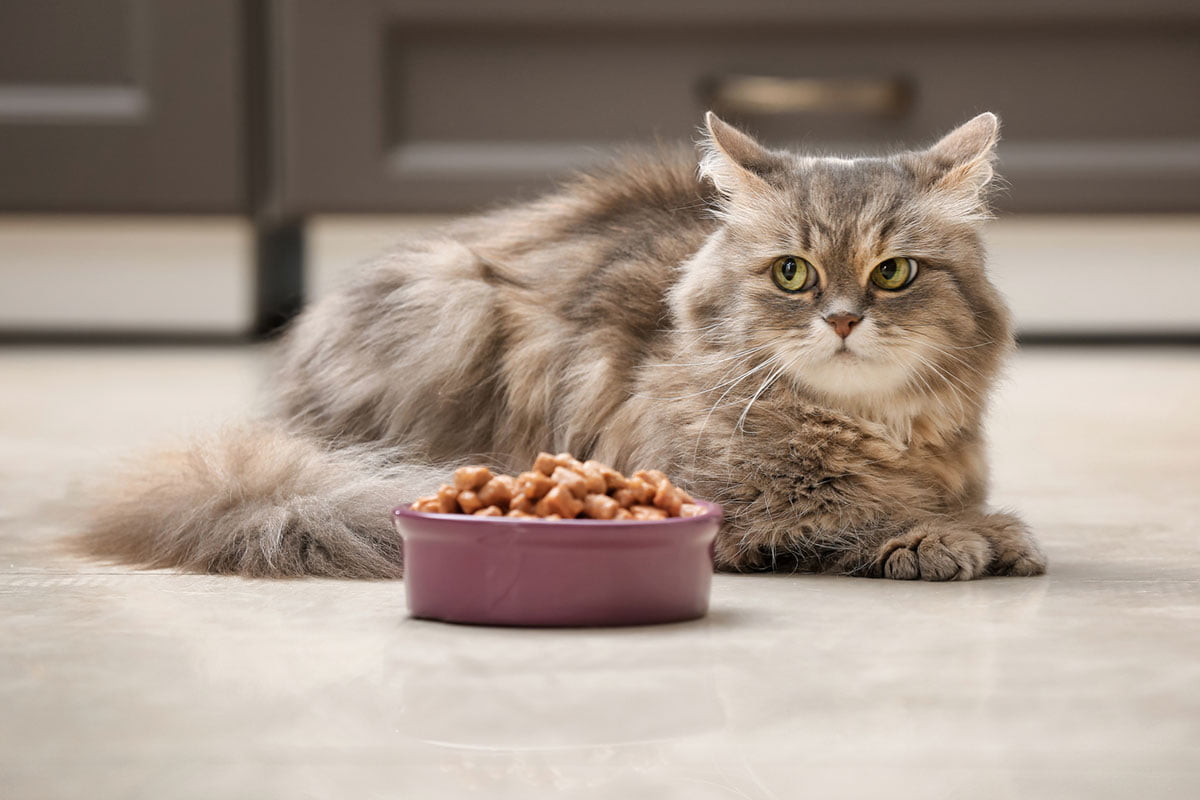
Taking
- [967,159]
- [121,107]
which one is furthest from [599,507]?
[121,107]

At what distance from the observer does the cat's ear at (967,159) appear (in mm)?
1646

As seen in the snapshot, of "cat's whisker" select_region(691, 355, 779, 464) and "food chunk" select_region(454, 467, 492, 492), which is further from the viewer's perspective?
"cat's whisker" select_region(691, 355, 779, 464)

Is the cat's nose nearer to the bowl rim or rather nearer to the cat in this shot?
the cat

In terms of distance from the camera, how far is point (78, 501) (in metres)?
1.97

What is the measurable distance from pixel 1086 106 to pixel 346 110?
1842 millimetres

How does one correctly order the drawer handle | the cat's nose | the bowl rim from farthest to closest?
the drawer handle → the cat's nose → the bowl rim

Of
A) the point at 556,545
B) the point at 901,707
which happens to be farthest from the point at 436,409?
the point at 901,707

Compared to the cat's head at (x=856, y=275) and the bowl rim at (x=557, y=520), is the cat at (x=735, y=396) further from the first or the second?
the bowl rim at (x=557, y=520)

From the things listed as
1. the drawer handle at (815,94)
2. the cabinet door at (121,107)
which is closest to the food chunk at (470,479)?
the drawer handle at (815,94)

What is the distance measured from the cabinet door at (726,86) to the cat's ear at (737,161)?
1.98 m

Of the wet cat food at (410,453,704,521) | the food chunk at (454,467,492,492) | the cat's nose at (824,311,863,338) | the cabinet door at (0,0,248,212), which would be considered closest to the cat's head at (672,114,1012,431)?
the cat's nose at (824,311,863,338)

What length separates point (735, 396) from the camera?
1661 mm

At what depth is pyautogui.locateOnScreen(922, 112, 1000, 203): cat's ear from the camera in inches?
64.8

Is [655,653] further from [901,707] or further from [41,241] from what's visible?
[41,241]
